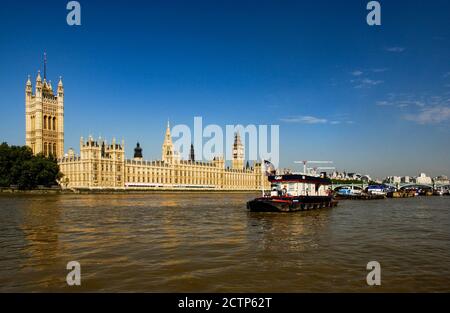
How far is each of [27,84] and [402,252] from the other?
15306 centimetres

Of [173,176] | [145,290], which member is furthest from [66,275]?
[173,176]

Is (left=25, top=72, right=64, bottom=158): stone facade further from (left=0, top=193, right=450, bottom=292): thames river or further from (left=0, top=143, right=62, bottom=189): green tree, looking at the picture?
(left=0, top=193, right=450, bottom=292): thames river

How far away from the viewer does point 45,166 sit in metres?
93.3

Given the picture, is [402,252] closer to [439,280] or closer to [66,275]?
[439,280]

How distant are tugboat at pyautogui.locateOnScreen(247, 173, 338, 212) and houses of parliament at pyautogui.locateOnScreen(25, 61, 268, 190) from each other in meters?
83.2

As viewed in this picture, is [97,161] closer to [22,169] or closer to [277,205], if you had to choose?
[22,169]

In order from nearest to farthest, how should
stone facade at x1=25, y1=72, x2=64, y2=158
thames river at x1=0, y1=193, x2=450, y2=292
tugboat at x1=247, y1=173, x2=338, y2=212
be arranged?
thames river at x1=0, y1=193, x2=450, y2=292 → tugboat at x1=247, y1=173, x2=338, y2=212 → stone facade at x1=25, y1=72, x2=64, y2=158

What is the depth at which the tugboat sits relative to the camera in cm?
4178
